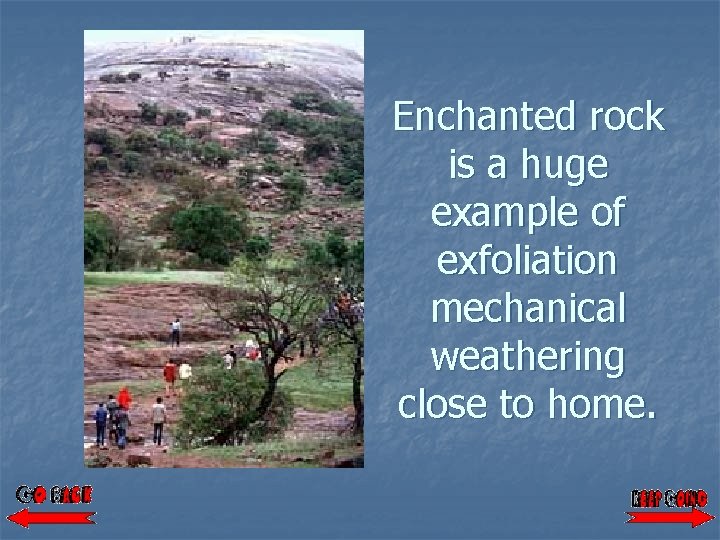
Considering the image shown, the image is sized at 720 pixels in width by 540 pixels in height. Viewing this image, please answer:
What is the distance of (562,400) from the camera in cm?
1278

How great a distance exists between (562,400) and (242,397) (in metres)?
2.12

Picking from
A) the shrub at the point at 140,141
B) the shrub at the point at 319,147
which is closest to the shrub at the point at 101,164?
the shrub at the point at 140,141

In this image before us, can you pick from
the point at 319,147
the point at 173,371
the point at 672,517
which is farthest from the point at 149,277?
the point at 672,517

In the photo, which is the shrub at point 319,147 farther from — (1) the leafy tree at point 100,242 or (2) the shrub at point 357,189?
(1) the leafy tree at point 100,242

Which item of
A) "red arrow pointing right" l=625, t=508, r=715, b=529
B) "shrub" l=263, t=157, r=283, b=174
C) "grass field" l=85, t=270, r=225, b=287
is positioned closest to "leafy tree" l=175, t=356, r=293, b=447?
"grass field" l=85, t=270, r=225, b=287

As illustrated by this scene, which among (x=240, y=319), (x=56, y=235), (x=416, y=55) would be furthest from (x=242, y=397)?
(x=416, y=55)

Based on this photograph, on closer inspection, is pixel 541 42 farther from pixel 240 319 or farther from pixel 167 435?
pixel 167 435

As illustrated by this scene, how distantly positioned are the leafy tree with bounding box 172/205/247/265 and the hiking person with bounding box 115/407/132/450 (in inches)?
45.4

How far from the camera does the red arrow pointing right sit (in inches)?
501

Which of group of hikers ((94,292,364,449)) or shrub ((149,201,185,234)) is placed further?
shrub ((149,201,185,234))

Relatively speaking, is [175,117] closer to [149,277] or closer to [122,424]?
[149,277]

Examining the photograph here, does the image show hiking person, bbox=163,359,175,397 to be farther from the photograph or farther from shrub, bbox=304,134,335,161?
shrub, bbox=304,134,335,161

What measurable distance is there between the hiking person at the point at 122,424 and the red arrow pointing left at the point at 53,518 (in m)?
0.50

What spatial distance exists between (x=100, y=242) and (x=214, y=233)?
0.76m
